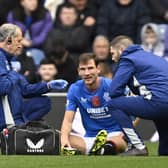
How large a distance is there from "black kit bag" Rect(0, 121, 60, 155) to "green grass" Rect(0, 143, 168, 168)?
41 centimetres

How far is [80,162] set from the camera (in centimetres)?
978

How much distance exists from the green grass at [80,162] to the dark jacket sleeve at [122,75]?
0.80 metres

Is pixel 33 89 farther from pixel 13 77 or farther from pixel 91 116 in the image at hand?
Answer: pixel 91 116

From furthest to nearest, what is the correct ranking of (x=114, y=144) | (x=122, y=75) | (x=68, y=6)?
(x=68, y=6)
(x=114, y=144)
(x=122, y=75)

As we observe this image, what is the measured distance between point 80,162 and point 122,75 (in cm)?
130

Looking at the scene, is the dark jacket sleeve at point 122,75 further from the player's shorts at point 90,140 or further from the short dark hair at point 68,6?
the short dark hair at point 68,6

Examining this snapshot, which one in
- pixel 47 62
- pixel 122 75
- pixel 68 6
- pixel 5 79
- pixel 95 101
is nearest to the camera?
pixel 122 75

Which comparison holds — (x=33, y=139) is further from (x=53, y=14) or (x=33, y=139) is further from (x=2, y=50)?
(x=53, y=14)

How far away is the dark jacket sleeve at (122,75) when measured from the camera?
1055 cm

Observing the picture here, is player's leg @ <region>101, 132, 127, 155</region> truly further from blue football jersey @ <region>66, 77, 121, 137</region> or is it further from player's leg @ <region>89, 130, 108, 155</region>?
blue football jersey @ <region>66, 77, 121, 137</region>

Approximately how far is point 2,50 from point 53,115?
419 centimetres

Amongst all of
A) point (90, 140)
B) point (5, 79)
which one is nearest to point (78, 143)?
point (90, 140)

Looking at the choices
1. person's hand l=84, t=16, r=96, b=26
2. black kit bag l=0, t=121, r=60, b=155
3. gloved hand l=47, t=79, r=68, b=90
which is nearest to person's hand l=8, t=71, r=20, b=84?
gloved hand l=47, t=79, r=68, b=90

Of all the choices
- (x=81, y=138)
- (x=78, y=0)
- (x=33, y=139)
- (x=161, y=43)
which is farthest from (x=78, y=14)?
(x=33, y=139)
